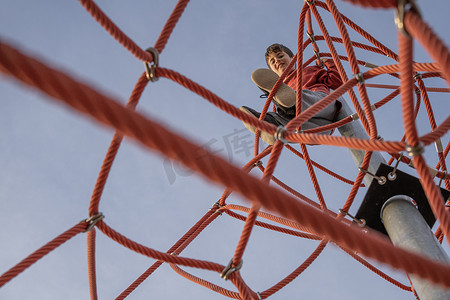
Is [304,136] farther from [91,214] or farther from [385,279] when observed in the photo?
Answer: [385,279]

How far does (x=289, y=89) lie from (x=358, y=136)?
1.48 feet

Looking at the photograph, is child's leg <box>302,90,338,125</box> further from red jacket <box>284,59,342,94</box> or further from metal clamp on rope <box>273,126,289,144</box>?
metal clamp on rope <box>273,126,289,144</box>

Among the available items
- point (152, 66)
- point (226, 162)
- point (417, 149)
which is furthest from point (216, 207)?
point (226, 162)

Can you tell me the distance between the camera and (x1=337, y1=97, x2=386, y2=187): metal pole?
202 centimetres

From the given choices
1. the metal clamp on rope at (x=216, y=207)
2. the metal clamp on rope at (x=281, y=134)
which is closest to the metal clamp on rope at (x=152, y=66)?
the metal clamp on rope at (x=281, y=134)

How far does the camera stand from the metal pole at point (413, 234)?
1.42m

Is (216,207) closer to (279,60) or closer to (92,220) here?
(279,60)

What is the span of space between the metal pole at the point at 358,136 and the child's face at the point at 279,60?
0.78 m

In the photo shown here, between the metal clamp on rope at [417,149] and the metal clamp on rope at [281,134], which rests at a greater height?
the metal clamp on rope at [281,134]

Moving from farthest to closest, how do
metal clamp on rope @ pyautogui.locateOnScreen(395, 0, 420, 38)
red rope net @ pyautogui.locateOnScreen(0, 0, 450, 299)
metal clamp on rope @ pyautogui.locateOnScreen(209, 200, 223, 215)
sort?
1. metal clamp on rope @ pyautogui.locateOnScreen(209, 200, 223, 215)
2. metal clamp on rope @ pyautogui.locateOnScreen(395, 0, 420, 38)
3. red rope net @ pyautogui.locateOnScreen(0, 0, 450, 299)

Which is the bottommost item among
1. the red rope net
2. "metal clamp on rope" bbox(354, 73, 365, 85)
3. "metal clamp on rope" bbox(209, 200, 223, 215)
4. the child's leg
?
the red rope net

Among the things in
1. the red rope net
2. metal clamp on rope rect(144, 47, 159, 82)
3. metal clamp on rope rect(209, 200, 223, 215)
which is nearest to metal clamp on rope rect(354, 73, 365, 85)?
the red rope net

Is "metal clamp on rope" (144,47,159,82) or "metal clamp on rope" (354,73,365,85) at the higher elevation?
"metal clamp on rope" (354,73,365,85)

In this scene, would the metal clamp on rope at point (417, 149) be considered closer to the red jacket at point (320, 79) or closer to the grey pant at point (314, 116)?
the grey pant at point (314, 116)
